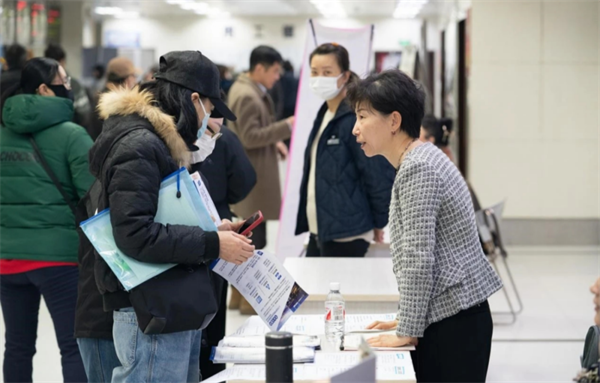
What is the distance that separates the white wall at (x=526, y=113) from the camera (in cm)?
648

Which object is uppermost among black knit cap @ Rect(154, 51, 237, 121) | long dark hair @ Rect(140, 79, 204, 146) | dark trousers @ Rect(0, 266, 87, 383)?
black knit cap @ Rect(154, 51, 237, 121)

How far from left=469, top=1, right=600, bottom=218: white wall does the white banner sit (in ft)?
4.46

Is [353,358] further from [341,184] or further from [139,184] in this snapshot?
[341,184]

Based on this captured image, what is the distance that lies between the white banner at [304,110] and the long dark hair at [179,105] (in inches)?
121

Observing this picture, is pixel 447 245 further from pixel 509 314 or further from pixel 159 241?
pixel 509 314

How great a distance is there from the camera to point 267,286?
276cm

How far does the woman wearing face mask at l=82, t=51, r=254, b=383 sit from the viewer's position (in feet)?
8.00

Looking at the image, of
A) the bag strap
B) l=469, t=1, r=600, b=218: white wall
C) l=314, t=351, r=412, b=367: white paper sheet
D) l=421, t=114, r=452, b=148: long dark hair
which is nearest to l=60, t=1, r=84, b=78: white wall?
l=469, t=1, r=600, b=218: white wall

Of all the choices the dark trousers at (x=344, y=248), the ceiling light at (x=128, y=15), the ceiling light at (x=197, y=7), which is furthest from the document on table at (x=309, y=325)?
the ceiling light at (x=128, y=15)

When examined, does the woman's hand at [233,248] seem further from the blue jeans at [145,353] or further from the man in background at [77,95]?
the man in background at [77,95]

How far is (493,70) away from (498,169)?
0.90 meters

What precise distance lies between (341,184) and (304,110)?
1558 millimetres

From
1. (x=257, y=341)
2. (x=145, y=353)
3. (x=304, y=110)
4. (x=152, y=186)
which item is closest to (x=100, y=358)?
(x=145, y=353)

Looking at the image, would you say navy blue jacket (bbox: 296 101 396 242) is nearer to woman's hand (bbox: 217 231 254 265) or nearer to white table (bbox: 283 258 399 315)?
white table (bbox: 283 258 399 315)
